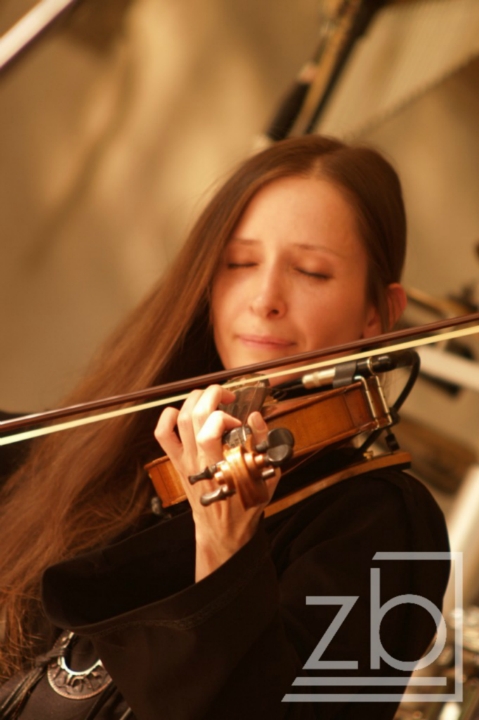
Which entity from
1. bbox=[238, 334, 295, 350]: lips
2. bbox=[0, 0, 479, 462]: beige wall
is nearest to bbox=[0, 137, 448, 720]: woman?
bbox=[238, 334, 295, 350]: lips

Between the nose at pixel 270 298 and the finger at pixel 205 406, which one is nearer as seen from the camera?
the finger at pixel 205 406

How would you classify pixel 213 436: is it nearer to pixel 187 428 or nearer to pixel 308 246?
pixel 187 428

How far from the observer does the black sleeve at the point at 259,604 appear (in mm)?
470

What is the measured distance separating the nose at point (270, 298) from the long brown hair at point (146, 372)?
7 cm

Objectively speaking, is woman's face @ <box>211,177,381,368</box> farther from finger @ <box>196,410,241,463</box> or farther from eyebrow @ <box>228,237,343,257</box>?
finger @ <box>196,410,241,463</box>

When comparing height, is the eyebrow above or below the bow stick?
above

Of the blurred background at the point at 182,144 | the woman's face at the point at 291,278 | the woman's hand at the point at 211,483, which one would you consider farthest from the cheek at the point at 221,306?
the blurred background at the point at 182,144

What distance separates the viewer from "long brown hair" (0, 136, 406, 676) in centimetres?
66

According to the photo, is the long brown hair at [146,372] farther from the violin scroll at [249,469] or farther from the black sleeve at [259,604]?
the violin scroll at [249,469]

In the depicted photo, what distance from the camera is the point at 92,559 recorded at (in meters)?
0.55

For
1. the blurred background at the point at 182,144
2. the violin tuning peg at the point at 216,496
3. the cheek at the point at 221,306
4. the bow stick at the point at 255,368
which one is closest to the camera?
the violin tuning peg at the point at 216,496

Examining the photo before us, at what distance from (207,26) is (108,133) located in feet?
0.83

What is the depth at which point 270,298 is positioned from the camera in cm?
62
